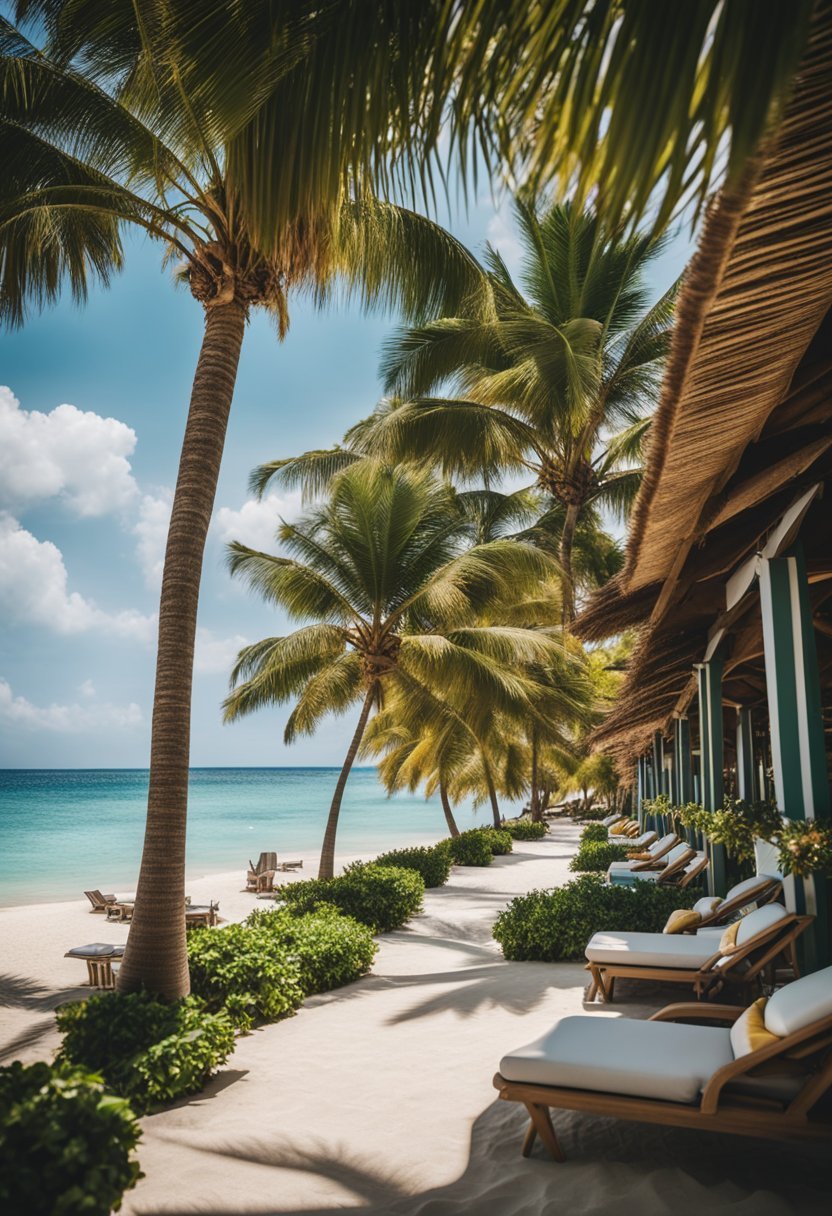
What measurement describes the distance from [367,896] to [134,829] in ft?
153

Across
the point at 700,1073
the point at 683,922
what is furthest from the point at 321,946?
the point at 700,1073

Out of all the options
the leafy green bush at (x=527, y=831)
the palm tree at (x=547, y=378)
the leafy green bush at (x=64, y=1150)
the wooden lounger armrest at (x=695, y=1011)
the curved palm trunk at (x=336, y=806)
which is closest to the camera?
the leafy green bush at (x=64, y=1150)

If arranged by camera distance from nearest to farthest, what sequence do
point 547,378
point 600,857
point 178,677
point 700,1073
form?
point 700,1073 < point 178,677 < point 547,378 < point 600,857

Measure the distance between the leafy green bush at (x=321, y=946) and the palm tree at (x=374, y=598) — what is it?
516 cm

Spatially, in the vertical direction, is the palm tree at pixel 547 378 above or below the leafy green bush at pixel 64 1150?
above

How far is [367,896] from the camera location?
10289 mm

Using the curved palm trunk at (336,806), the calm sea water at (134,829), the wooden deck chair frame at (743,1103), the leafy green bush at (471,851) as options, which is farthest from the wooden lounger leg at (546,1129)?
the calm sea water at (134,829)

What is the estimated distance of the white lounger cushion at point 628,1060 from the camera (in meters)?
3.11

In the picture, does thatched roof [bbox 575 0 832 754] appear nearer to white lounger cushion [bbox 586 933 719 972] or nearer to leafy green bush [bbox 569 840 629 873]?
white lounger cushion [bbox 586 933 719 972]

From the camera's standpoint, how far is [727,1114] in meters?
2.97

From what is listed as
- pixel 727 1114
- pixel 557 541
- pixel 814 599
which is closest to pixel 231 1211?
pixel 727 1114

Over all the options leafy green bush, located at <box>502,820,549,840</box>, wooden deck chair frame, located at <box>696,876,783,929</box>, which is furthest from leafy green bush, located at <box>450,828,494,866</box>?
wooden deck chair frame, located at <box>696,876,783,929</box>

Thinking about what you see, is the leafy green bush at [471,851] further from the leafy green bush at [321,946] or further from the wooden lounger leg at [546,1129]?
the wooden lounger leg at [546,1129]

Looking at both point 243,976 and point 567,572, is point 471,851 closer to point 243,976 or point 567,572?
point 567,572
